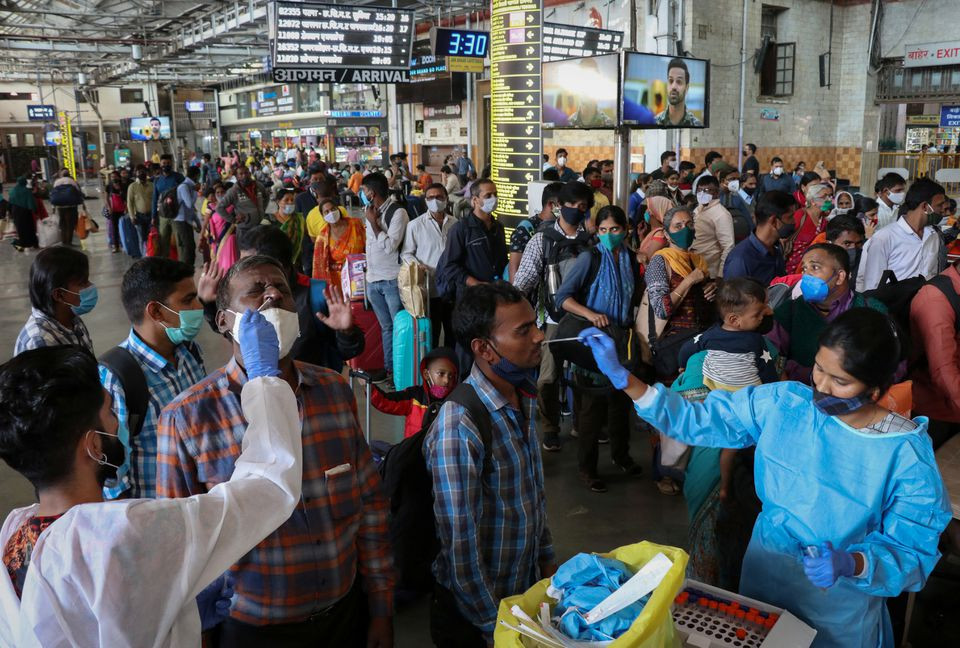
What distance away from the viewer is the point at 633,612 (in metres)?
1.59

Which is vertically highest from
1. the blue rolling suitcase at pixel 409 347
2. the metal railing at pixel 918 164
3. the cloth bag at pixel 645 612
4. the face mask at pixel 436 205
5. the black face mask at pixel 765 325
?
the metal railing at pixel 918 164

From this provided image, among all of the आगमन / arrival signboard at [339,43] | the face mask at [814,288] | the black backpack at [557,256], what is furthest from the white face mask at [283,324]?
the आगमन / arrival signboard at [339,43]

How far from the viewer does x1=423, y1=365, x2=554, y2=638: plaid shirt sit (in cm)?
203

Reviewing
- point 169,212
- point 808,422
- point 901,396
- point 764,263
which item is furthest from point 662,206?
point 169,212

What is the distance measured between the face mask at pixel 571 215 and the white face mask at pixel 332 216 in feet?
7.33

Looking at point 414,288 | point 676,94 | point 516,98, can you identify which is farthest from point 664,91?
point 414,288

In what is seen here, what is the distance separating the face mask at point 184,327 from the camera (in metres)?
2.66

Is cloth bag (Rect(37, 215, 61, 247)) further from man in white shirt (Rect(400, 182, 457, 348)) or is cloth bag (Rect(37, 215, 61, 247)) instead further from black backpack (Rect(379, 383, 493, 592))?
black backpack (Rect(379, 383, 493, 592))

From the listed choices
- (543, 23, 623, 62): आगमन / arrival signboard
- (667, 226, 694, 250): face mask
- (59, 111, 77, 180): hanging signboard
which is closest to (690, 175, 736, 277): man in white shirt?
(667, 226, 694, 250): face mask

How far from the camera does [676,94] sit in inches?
281

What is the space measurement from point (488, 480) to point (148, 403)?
48.0 inches

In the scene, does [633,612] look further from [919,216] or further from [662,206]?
[662,206]

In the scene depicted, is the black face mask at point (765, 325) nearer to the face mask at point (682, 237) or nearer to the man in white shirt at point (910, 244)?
the face mask at point (682, 237)

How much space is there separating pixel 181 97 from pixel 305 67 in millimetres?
36701
